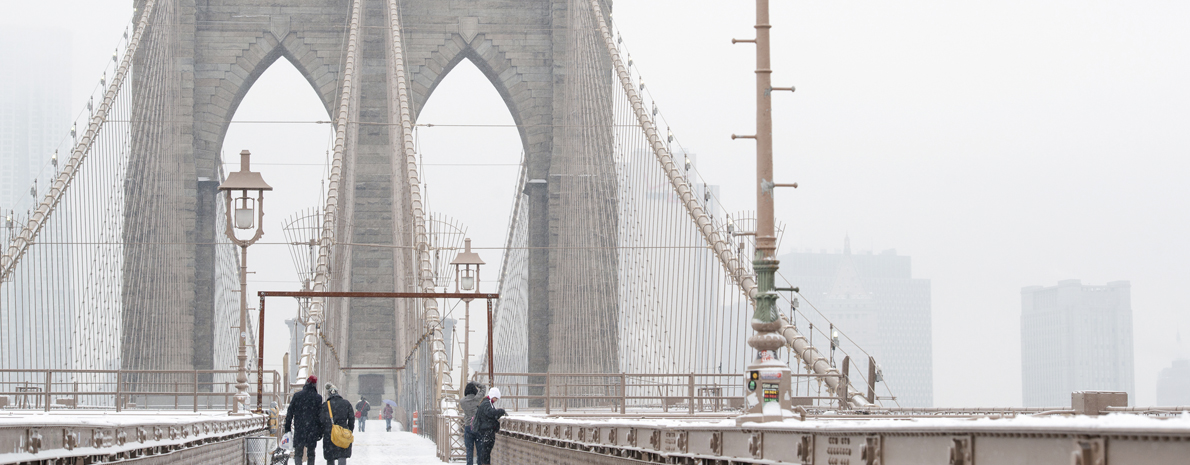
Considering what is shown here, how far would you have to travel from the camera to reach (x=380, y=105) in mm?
41875

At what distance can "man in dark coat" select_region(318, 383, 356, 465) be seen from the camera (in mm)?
13438

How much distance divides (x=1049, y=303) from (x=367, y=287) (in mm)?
26793

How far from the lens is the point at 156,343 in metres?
38.3

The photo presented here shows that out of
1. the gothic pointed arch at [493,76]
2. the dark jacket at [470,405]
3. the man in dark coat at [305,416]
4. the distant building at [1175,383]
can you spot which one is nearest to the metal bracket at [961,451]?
the man in dark coat at [305,416]

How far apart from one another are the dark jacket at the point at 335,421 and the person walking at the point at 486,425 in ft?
3.83

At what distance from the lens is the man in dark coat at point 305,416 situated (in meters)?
13.3

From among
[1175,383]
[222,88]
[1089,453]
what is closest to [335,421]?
[1089,453]

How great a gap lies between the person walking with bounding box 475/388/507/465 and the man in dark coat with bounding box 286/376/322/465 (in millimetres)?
1468

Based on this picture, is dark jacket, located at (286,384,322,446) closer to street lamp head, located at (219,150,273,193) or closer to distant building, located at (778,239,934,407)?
street lamp head, located at (219,150,273,193)

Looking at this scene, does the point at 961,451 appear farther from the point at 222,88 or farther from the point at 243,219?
the point at 222,88

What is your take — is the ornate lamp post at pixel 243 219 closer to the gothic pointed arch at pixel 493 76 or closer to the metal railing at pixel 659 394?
the metal railing at pixel 659 394

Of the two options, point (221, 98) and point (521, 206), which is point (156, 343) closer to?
point (221, 98)

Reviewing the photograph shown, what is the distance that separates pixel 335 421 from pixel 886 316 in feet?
319

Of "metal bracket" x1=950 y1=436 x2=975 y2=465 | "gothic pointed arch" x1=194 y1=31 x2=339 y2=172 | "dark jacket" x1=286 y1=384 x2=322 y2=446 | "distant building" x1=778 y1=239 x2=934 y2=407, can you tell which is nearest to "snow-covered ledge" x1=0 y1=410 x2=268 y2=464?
"dark jacket" x1=286 y1=384 x2=322 y2=446
